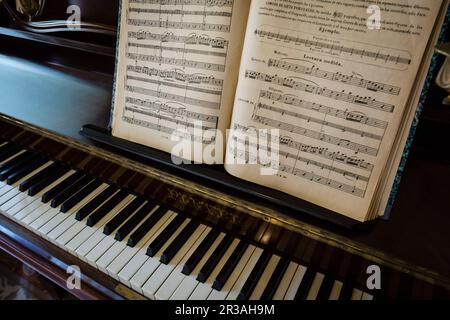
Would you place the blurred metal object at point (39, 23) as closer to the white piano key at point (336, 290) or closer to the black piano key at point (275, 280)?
the black piano key at point (275, 280)

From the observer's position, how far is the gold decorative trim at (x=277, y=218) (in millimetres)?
716

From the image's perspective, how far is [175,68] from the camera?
0.90 m

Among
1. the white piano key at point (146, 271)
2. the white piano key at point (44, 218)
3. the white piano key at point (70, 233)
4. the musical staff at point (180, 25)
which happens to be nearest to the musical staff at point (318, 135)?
the musical staff at point (180, 25)

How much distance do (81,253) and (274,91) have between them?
0.79 m

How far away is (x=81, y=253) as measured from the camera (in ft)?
3.20

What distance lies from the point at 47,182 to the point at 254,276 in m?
0.90

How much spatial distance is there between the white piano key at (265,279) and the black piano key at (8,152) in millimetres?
1205

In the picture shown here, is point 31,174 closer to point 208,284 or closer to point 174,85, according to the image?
point 174,85

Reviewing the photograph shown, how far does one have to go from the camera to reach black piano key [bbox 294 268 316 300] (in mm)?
851

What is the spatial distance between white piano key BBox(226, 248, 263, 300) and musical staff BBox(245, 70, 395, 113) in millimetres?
530

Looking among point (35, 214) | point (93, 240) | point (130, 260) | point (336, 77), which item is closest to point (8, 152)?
point (35, 214)

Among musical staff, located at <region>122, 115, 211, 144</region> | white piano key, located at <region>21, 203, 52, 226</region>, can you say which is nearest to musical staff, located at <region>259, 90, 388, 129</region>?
musical staff, located at <region>122, 115, 211, 144</region>

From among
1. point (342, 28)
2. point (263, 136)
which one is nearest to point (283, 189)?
point (263, 136)

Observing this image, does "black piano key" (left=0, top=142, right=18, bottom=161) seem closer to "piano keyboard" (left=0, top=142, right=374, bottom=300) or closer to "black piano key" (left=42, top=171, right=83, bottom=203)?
"piano keyboard" (left=0, top=142, right=374, bottom=300)
